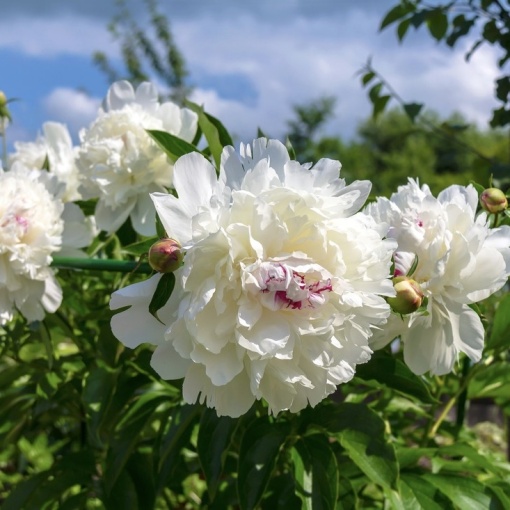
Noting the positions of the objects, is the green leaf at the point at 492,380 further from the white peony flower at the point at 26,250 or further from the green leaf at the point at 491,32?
the green leaf at the point at 491,32

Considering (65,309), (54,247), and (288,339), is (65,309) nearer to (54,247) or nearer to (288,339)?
(54,247)

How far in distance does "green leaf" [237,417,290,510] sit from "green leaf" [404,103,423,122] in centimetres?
94

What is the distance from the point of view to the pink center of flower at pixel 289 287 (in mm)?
635

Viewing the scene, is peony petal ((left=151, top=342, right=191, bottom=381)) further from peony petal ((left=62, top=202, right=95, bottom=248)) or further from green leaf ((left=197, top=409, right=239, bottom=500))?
peony petal ((left=62, top=202, right=95, bottom=248))

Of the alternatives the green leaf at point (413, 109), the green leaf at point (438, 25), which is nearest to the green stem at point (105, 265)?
the green leaf at point (413, 109)

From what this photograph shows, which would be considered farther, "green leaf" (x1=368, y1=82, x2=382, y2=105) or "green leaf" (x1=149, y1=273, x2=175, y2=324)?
"green leaf" (x1=368, y1=82, x2=382, y2=105)

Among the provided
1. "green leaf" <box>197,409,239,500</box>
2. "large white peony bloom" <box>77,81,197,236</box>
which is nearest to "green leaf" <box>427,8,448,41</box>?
"large white peony bloom" <box>77,81,197,236</box>

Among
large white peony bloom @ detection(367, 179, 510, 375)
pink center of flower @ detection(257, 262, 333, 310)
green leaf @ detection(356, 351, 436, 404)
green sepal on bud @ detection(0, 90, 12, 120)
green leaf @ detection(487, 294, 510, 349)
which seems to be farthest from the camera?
green sepal on bud @ detection(0, 90, 12, 120)

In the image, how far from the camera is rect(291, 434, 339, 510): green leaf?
0.84 meters

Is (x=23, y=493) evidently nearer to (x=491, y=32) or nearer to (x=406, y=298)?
(x=406, y=298)

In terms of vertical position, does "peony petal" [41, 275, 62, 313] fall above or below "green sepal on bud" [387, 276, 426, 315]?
below

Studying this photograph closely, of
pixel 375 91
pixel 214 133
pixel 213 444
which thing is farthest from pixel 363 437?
pixel 375 91

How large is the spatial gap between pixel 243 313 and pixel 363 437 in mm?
314

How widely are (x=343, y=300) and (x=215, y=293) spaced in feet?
0.35
